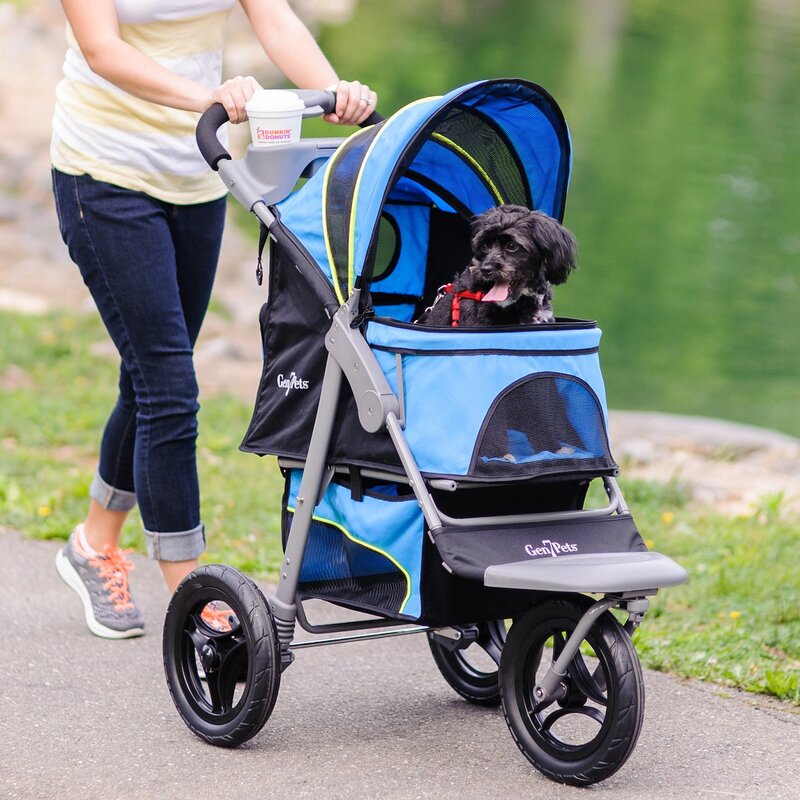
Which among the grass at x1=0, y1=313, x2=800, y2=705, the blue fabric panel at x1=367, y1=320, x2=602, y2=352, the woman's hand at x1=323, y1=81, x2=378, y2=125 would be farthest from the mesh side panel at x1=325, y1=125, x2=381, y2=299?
the grass at x1=0, y1=313, x2=800, y2=705

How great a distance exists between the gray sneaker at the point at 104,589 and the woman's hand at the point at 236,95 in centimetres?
149

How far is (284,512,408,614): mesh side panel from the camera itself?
2912 mm

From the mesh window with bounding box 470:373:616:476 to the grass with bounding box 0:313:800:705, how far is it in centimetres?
109

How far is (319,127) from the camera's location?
1559 centimetres

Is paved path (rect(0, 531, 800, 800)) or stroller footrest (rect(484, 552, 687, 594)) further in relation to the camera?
paved path (rect(0, 531, 800, 800))

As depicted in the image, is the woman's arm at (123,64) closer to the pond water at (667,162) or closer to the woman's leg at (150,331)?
the woman's leg at (150,331)

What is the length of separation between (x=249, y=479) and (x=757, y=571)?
7.34 ft

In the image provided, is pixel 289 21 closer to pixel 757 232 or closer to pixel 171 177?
pixel 171 177

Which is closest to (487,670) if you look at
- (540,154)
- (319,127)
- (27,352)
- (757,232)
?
(540,154)

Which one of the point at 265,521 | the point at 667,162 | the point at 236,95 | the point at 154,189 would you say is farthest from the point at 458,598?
the point at 667,162

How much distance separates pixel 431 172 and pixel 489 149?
17 centimetres

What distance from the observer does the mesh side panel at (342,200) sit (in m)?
2.94

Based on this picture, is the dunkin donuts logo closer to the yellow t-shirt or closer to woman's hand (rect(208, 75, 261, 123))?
woman's hand (rect(208, 75, 261, 123))

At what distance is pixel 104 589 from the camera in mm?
3902
